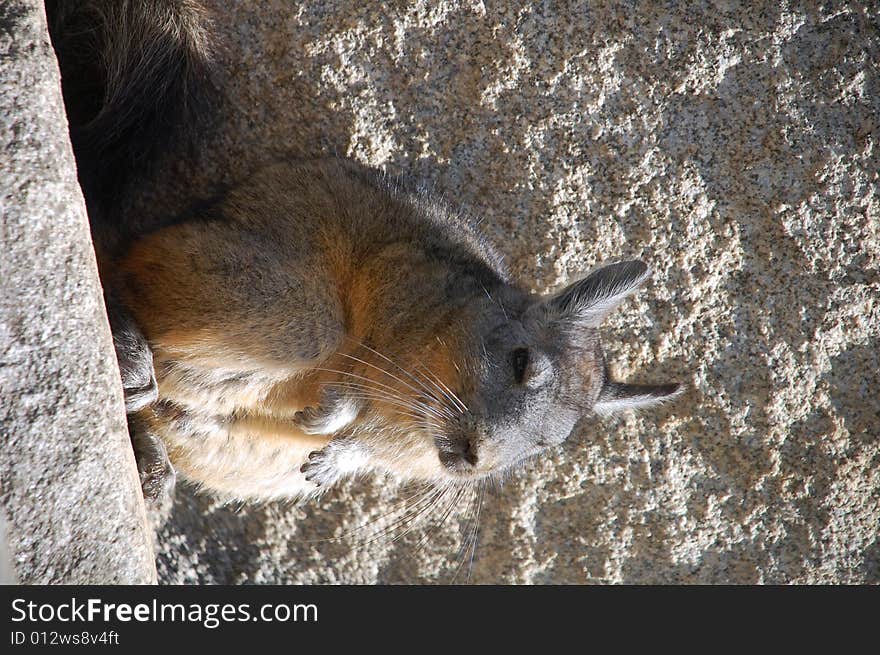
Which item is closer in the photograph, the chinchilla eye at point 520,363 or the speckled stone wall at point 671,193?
the chinchilla eye at point 520,363

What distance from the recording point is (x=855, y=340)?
3.04 m

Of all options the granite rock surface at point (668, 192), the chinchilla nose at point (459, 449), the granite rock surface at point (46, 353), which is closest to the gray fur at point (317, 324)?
the chinchilla nose at point (459, 449)

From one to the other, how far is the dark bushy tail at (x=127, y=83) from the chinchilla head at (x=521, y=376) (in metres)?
1.27

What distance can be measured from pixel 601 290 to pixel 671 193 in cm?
74

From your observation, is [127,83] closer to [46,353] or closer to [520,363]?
[46,353]

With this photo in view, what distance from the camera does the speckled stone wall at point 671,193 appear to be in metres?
2.91

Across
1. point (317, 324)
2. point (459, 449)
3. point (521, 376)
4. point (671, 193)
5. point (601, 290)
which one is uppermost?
point (671, 193)

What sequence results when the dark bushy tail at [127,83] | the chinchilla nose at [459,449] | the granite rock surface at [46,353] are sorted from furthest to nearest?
1. the dark bushy tail at [127,83]
2. the chinchilla nose at [459,449]
3. the granite rock surface at [46,353]

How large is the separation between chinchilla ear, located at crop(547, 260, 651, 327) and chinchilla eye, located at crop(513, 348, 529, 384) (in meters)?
0.19

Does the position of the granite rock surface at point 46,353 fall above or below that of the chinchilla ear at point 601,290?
below

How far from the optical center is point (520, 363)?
2486 mm

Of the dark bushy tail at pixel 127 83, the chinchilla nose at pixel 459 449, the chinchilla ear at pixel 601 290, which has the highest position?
Answer: the dark bushy tail at pixel 127 83

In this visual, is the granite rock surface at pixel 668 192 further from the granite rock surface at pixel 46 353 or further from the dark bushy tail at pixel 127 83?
the granite rock surface at pixel 46 353

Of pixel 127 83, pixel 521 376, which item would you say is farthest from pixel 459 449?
pixel 127 83
